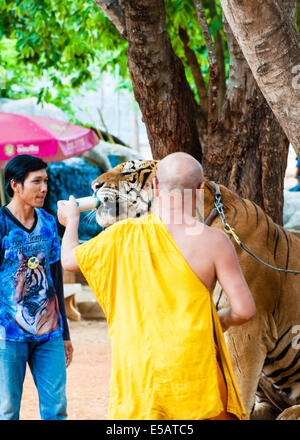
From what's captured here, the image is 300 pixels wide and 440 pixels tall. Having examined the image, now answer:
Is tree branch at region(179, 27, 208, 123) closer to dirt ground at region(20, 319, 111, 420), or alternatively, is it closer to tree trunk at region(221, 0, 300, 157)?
dirt ground at region(20, 319, 111, 420)

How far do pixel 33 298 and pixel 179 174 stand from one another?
1643mm

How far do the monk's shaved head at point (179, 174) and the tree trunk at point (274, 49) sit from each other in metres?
0.86

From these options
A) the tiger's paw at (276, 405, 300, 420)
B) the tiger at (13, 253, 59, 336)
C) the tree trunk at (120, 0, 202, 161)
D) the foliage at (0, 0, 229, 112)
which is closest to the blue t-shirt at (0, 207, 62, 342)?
the tiger at (13, 253, 59, 336)

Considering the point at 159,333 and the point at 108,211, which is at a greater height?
the point at 108,211

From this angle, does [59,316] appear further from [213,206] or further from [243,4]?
[243,4]

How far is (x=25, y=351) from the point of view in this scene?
3.85m

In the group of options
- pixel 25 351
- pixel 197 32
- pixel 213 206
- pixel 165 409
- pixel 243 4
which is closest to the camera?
pixel 165 409

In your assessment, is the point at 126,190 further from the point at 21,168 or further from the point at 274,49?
the point at 274,49

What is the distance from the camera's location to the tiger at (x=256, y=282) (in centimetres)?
407

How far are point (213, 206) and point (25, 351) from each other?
1584 millimetres

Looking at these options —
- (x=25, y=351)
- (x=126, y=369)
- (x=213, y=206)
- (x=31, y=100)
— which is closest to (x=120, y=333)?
(x=126, y=369)

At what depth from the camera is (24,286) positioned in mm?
3883

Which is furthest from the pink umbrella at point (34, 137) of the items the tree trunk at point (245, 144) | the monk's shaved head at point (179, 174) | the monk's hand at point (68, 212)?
the monk's shaved head at point (179, 174)

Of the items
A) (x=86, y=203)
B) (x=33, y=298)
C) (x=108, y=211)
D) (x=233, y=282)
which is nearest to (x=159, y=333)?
(x=233, y=282)
